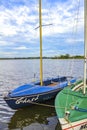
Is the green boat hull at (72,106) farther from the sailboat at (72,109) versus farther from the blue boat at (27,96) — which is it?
the blue boat at (27,96)

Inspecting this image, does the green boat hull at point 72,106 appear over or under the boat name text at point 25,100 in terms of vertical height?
over

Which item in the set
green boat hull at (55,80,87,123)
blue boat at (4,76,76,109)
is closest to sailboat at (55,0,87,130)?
green boat hull at (55,80,87,123)

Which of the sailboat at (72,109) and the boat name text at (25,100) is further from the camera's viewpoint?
the boat name text at (25,100)

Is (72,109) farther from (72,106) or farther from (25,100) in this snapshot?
(25,100)

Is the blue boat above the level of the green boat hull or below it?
below

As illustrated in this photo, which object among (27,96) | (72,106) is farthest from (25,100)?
(72,106)

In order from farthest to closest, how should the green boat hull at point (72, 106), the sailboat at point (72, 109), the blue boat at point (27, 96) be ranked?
the blue boat at point (27, 96) → the green boat hull at point (72, 106) → the sailboat at point (72, 109)

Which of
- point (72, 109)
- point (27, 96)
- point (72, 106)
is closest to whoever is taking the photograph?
point (72, 109)

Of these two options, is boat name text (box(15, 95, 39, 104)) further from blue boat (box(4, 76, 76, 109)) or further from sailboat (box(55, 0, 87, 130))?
sailboat (box(55, 0, 87, 130))

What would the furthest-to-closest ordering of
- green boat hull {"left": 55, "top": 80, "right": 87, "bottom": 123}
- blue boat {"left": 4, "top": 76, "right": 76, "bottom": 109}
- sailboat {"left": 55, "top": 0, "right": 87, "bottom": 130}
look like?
blue boat {"left": 4, "top": 76, "right": 76, "bottom": 109}
green boat hull {"left": 55, "top": 80, "right": 87, "bottom": 123}
sailboat {"left": 55, "top": 0, "right": 87, "bottom": 130}

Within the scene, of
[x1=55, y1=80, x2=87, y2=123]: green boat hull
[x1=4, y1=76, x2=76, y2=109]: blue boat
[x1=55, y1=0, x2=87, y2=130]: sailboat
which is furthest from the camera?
[x1=4, y1=76, x2=76, y2=109]: blue boat

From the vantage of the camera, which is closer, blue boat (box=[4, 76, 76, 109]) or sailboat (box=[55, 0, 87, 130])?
sailboat (box=[55, 0, 87, 130])

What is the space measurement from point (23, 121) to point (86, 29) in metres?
7.05

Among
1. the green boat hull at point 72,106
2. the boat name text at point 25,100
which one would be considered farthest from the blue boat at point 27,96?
the green boat hull at point 72,106
